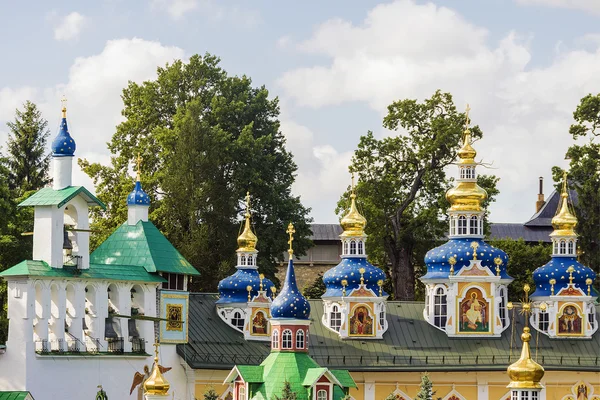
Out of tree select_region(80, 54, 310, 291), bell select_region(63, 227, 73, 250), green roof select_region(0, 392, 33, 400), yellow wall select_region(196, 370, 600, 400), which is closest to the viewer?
green roof select_region(0, 392, 33, 400)

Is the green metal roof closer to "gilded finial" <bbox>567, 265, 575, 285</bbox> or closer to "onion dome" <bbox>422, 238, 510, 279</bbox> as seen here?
"onion dome" <bbox>422, 238, 510, 279</bbox>

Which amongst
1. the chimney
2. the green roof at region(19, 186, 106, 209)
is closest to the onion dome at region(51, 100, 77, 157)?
the green roof at region(19, 186, 106, 209)

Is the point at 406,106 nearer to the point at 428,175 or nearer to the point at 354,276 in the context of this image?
the point at 428,175

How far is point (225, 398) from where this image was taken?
66.6 meters

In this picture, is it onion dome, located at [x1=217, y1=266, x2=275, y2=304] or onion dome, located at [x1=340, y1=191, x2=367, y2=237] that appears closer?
onion dome, located at [x1=217, y1=266, x2=275, y2=304]

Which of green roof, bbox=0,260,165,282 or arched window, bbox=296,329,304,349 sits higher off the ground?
green roof, bbox=0,260,165,282

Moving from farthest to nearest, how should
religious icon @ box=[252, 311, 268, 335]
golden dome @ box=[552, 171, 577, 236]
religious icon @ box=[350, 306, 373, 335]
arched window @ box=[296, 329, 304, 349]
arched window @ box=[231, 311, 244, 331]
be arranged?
1. golden dome @ box=[552, 171, 577, 236]
2. religious icon @ box=[350, 306, 373, 335]
3. arched window @ box=[231, 311, 244, 331]
4. religious icon @ box=[252, 311, 268, 335]
5. arched window @ box=[296, 329, 304, 349]

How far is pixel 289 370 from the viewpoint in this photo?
200ft

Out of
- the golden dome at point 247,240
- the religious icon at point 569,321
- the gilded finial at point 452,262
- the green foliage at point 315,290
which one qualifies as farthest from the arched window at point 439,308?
the green foliage at point 315,290

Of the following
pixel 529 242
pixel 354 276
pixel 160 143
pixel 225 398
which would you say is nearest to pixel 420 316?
pixel 354 276

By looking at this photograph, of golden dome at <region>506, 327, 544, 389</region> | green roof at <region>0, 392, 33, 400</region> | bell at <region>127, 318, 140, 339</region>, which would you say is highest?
bell at <region>127, 318, 140, 339</region>

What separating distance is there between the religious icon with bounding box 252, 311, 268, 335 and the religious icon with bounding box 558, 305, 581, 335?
10.8 metres

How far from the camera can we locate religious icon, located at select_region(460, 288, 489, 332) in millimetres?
70875

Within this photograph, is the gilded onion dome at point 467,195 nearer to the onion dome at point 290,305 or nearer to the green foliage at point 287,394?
the onion dome at point 290,305
